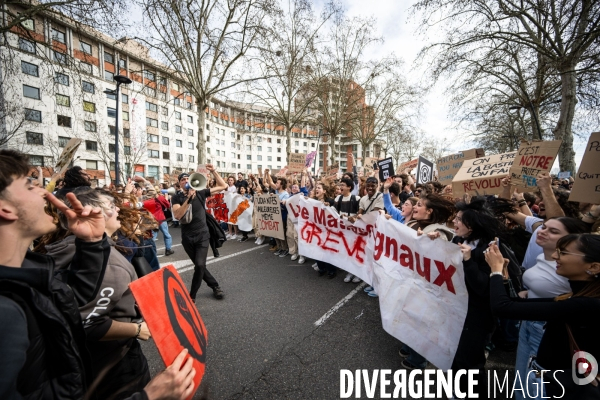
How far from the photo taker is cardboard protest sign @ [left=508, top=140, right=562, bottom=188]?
3428 mm

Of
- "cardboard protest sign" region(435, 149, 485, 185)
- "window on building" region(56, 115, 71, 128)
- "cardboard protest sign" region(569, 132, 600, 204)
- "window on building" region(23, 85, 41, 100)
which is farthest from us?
"window on building" region(56, 115, 71, 128)

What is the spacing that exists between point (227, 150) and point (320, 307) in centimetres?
6417

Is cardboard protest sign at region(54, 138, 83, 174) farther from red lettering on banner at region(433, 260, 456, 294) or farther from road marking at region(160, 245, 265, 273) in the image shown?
red lettering on banner at region(433, 260, 456, 294)

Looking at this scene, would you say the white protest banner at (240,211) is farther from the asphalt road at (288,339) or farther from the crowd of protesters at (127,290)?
the crowd of protesters at (127,290)

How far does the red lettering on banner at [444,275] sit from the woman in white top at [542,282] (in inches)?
20.0

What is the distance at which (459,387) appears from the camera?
6.90ft

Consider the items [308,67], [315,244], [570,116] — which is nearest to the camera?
[315,244]

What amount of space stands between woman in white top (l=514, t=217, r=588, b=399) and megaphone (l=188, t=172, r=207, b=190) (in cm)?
400

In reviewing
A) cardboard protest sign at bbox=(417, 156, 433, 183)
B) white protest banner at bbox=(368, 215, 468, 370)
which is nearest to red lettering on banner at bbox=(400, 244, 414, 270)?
white protest banner at bbox=(368, 215, 468, 370)

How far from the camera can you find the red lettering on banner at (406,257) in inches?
110

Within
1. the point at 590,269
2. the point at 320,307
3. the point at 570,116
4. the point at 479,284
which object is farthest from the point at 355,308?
the point at 570,116

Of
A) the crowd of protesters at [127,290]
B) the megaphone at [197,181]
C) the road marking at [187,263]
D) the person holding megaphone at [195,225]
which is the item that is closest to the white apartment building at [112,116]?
the road marking at [187,263]

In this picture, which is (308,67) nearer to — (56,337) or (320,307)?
(320,307)

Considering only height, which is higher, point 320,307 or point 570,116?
point 570,116
